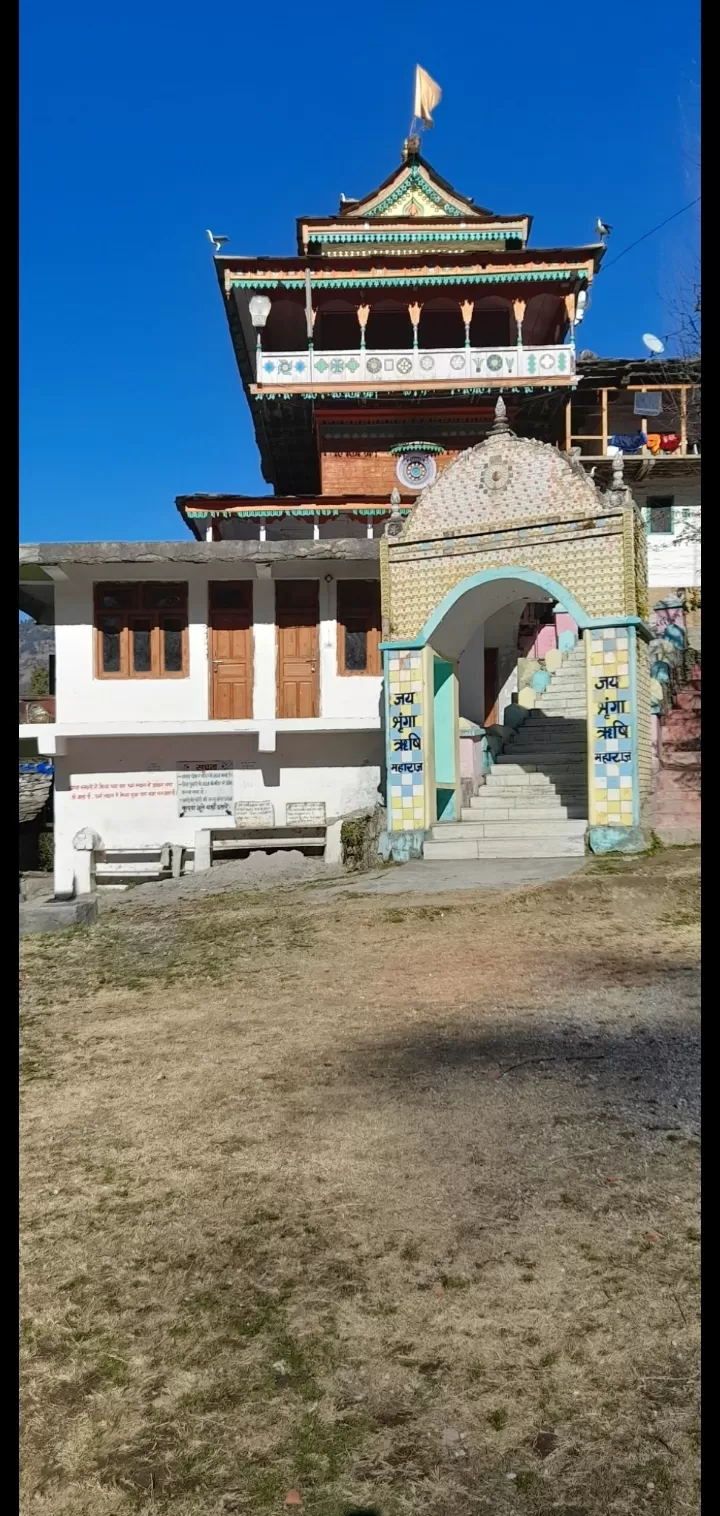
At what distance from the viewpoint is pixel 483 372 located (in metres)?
19.6

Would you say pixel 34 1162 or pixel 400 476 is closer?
pixel 34 1162

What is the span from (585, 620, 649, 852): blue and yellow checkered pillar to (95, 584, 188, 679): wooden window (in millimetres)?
7160

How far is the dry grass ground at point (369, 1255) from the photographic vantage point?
2.11 meters

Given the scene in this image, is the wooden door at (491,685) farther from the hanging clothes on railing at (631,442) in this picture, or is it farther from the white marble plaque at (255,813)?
the hanging clothes on railing at (631,442)

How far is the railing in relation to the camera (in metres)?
19.5

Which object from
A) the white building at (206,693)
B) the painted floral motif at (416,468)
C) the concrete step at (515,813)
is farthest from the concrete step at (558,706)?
the painted floral motif at (416,468)

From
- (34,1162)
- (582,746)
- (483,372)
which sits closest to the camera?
(34,1162)

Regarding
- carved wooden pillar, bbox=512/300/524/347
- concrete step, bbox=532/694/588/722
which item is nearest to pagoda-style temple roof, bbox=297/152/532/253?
carved wooden pillar, bbox=512/300/524/347

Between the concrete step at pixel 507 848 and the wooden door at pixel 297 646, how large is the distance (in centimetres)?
443

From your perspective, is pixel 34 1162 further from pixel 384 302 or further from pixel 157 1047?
pixel 384 302

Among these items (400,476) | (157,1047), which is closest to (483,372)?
(400,476)

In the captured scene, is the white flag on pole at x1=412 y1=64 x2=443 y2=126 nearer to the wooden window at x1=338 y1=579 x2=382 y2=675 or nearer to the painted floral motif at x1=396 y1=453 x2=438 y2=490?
the painted floral motif at x1=396 y1=453 x2=438 y2=490

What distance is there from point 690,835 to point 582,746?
299cm

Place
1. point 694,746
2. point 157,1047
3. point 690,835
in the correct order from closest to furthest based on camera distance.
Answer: point 157,1047
point 690,835
point 694,746
